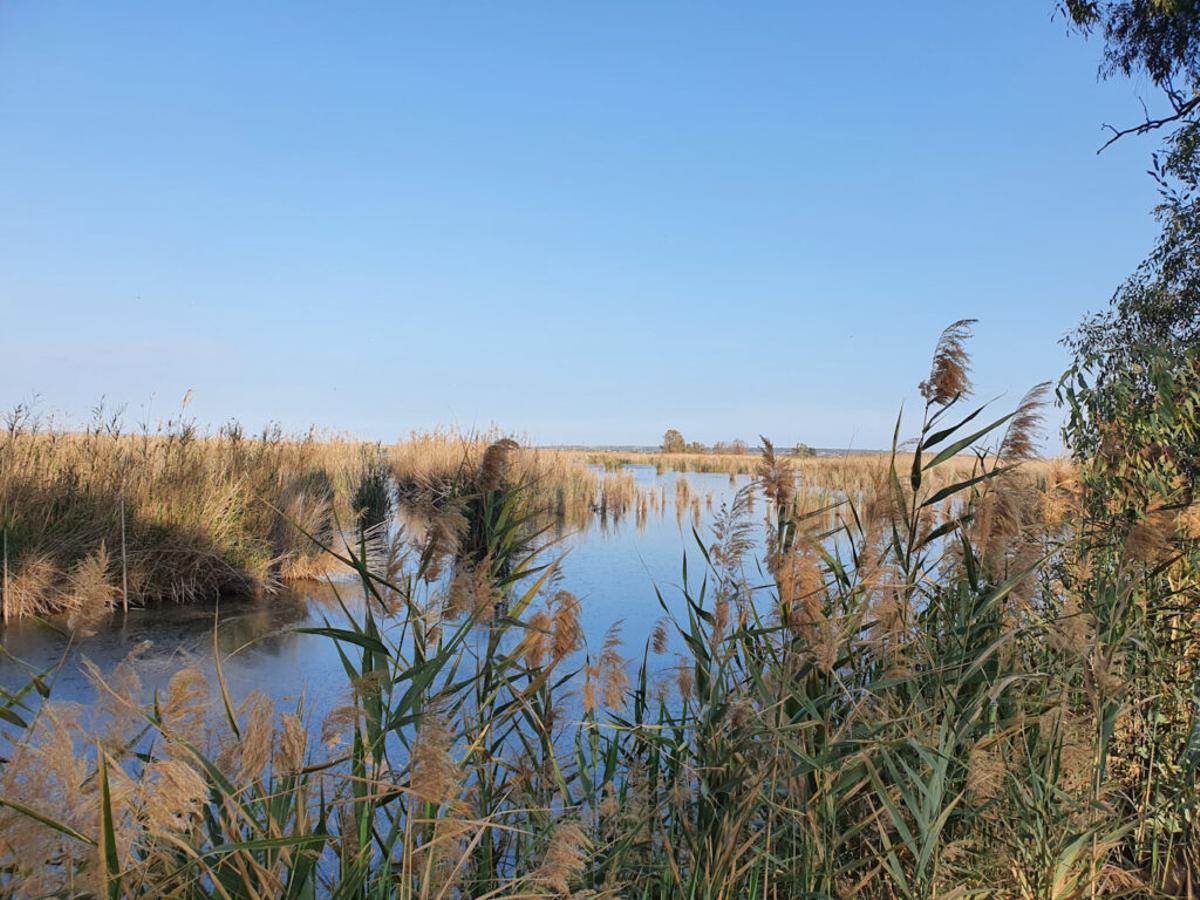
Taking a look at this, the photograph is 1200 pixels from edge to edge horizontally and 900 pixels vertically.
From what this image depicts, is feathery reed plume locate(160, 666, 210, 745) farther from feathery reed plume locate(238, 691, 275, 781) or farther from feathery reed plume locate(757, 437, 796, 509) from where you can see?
feathery reed plume locate(757, 437, 796, 509)

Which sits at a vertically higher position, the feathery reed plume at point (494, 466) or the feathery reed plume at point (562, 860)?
the feathery reed plume at point (494, 466)

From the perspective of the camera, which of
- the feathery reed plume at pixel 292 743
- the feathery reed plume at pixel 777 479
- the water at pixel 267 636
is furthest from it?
the water at pixel 267 636

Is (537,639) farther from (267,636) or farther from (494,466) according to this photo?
(267,636)

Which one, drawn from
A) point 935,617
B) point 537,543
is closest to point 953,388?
point 935,617

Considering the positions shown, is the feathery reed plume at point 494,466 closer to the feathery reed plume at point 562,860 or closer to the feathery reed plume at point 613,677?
the feathery reed plume at point 613,677

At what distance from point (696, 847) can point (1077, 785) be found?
1.28 meters

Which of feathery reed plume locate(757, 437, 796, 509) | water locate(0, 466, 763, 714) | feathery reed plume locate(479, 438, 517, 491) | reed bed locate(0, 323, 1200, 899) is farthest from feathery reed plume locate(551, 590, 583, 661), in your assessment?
feathery reed plume locate(757, 437, 796, 509)

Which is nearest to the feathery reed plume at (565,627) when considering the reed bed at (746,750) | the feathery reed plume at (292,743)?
the reed bed at (746,750)

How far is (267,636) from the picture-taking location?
3.61 meters

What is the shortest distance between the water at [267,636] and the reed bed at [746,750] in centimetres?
81

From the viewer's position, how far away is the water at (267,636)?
505cm

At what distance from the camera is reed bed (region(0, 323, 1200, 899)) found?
1.49 m

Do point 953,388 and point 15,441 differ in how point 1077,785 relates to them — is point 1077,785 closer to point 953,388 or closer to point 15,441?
point 953,388

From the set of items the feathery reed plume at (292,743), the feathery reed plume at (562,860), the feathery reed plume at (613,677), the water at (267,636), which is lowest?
the water at (267,636)
